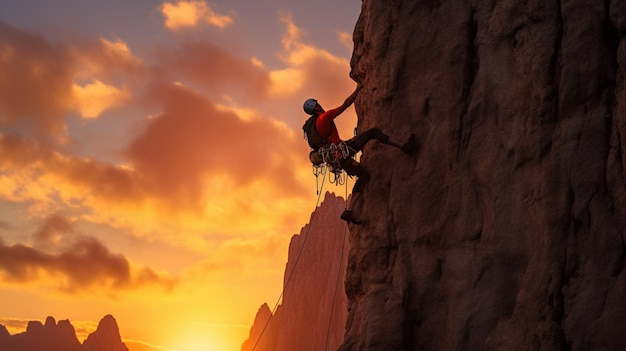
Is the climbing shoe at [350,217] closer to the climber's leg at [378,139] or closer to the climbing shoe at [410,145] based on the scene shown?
the climber's leg at [378,139]

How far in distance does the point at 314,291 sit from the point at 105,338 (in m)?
87.7

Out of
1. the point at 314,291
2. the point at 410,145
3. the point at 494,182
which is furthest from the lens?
the point at 314,291

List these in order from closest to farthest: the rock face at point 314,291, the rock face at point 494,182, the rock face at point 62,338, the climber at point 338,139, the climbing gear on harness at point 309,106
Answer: the rock face at point 494,182 → the climber at point 338,139 → the climbing gear on harness at point 309,106 → the rock face at point 314,291 → the rock face at point 62,338

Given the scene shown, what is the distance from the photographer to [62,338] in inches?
7244

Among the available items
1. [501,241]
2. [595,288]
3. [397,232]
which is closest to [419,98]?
[397,232]

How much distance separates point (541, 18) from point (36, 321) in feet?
670

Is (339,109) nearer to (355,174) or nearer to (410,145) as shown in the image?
(355,174)

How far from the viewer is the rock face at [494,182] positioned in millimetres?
10258

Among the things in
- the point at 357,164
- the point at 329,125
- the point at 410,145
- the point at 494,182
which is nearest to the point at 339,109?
the point at 329,125

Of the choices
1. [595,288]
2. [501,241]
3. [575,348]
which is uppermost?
[501,241]

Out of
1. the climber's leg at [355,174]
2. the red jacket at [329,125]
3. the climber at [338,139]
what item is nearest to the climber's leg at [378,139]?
the climber at [338,139]

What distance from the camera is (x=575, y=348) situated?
32.6 ft

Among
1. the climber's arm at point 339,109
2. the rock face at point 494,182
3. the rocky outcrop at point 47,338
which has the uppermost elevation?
the rocky outcrop at point 47,338

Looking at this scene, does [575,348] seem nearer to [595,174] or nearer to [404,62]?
[595,174]
